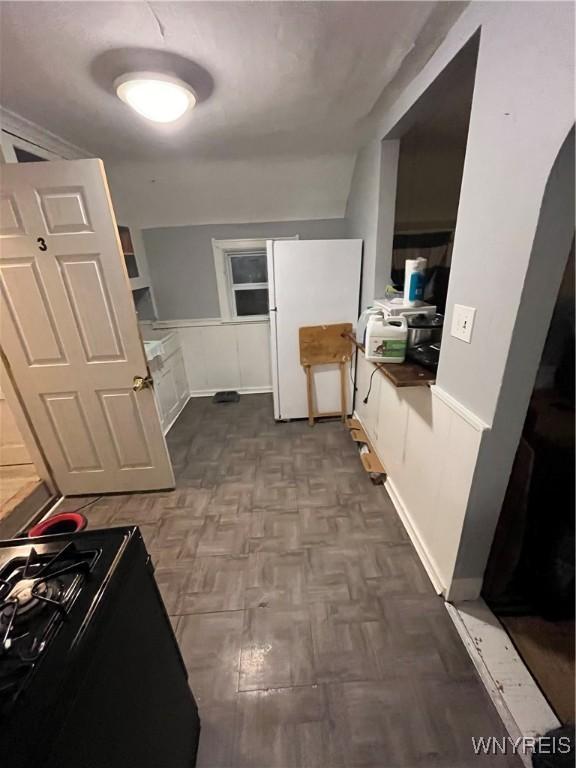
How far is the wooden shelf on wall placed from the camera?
1.43m

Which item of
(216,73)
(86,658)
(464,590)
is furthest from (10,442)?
(464,590)

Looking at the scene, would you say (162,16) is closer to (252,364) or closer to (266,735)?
(266,735)

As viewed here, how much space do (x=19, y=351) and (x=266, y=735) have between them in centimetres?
217

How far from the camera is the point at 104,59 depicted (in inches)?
48.7

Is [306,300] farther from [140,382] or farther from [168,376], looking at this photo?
[168,376]

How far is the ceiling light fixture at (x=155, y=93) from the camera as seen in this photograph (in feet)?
4.25

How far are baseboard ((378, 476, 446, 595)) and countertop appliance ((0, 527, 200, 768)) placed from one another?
1.16m

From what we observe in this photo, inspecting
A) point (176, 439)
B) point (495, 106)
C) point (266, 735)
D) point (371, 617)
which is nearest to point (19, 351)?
point (176, 439)

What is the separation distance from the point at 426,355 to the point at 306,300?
1.33 m

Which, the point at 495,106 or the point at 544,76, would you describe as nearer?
the point at 544,76

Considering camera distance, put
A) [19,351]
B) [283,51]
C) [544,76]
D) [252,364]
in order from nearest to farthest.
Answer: [544,76] → [283,51] → [19,351] → [252,364]

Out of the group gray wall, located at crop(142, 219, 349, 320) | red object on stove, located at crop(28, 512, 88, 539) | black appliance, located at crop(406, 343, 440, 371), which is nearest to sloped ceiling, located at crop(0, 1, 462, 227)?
gray wall, located at crop(142, 219, 349, 320)

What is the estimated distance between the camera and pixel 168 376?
10.3 ft

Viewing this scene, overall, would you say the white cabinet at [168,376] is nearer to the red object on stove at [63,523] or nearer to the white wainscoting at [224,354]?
the white wainscoting at [224,354]
